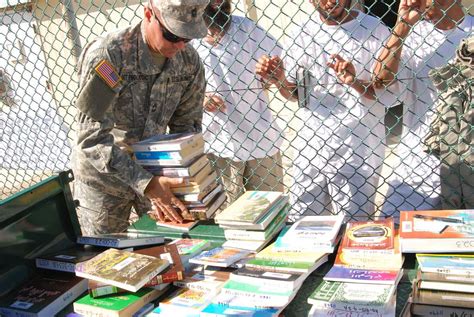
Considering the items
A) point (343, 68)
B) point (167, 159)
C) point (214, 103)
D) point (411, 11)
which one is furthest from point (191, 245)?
point (411, 11)

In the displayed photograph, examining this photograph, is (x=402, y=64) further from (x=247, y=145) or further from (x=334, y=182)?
(x=247, y=145)

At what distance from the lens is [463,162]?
2125 mm

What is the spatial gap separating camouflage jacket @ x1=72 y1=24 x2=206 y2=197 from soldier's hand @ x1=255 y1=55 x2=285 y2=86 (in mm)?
375

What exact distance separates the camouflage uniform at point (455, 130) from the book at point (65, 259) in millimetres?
1592

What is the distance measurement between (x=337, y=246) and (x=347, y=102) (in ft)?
3.67

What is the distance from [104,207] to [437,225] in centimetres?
168

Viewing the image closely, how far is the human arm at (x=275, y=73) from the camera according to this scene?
264cm

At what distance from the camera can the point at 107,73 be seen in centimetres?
206

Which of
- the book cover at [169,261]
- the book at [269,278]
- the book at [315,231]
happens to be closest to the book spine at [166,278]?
the book cover at [169,261]

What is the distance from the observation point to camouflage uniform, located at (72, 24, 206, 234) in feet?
6.93

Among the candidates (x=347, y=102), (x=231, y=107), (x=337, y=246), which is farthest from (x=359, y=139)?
(x=337, y=246)

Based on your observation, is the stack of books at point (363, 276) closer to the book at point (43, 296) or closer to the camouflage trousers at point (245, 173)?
the book at point (43, 296)

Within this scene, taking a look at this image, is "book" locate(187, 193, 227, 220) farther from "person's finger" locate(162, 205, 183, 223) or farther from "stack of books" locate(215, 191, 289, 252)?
"stack of books" locate(215, 191, 289, 252)

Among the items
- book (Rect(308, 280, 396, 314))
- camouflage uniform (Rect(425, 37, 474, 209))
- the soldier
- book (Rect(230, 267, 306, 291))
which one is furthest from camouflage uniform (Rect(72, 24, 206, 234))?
camouflage uniform (Rect(425, 37, 474, 209))
